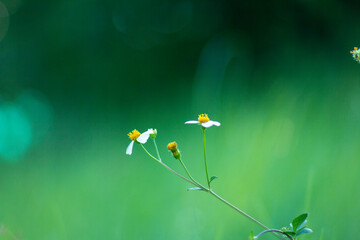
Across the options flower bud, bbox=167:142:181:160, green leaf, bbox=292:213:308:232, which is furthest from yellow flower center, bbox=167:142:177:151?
green leaf, bbox=292:213:308:232

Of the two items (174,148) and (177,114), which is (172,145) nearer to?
(174,148)

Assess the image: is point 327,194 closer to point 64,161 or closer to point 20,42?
point 64,161

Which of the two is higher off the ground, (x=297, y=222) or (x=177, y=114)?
(x=177, y=114)

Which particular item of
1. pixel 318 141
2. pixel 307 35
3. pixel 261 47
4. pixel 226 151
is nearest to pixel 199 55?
pixel 261 47

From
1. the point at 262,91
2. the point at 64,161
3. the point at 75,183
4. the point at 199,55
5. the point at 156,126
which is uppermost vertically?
the point at 199,55

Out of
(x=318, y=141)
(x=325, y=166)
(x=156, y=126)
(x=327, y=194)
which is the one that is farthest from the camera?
(x=156, y=126)

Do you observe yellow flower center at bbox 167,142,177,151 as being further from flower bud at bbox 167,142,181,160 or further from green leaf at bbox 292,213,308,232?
green leaf at bbox 292,213,308,232

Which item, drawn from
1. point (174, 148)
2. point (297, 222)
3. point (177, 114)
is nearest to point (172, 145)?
point (174, 148)

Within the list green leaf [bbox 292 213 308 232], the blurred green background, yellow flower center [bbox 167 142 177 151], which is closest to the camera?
green leaf [bbox 292 213 308 232]
